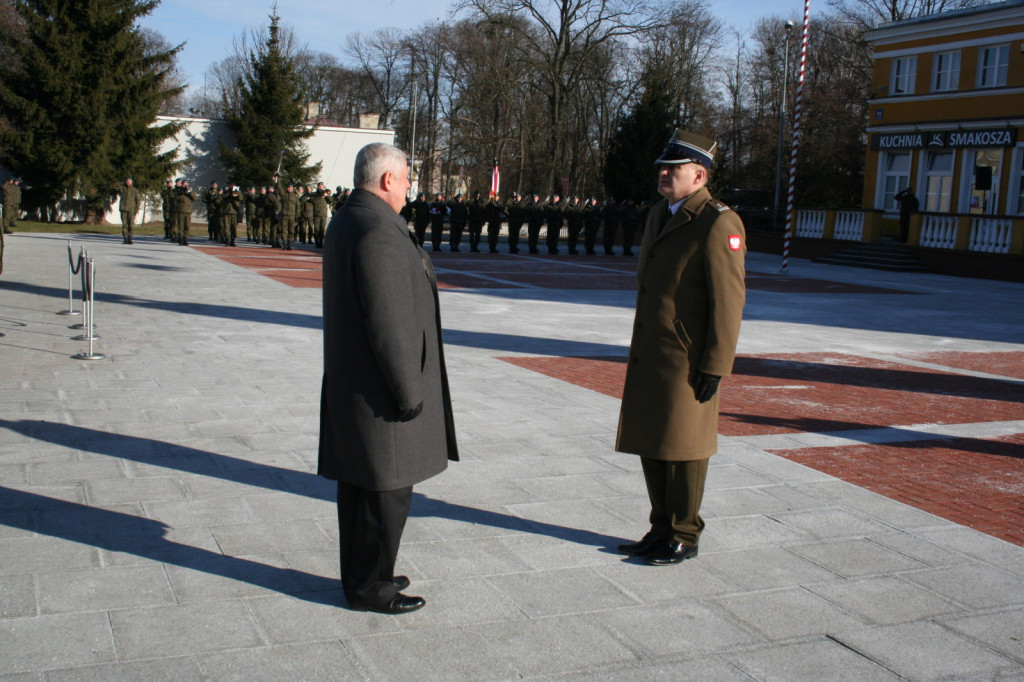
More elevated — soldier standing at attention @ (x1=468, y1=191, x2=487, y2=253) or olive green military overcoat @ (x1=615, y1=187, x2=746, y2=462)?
soldier standing at attention @ (x1=468, y1=191, x2=487, y2=253)

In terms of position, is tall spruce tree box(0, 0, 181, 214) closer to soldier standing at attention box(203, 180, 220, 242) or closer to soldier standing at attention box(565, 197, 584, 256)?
soldier standing at attention box(203, 180, 220, 242)

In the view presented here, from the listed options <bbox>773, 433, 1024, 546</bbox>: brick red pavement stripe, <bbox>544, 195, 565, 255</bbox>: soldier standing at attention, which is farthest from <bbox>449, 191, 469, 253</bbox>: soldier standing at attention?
<bbox>773, 433, 1024, 546</bbox>: brick red pavement stripe

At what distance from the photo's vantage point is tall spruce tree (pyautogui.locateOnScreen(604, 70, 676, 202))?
3741 centimetres

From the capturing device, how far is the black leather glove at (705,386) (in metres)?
4.16

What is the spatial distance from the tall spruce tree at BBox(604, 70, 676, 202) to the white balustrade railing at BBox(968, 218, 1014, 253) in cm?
1314

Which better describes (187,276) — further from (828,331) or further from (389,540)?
(389,540)

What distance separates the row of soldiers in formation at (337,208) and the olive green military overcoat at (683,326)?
75.1ft

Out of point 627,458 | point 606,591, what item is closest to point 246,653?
point 606,591

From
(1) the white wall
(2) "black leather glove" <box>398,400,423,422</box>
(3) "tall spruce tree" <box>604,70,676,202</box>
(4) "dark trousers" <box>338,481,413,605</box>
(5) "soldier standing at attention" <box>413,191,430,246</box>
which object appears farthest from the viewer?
(1) the white wall

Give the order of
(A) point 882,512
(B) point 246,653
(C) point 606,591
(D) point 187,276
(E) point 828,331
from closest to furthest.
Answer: (B) point 246,653 → (C) point 606,591 → (A) point 882,512 → (E) point 828,331 → (D) point 187,276

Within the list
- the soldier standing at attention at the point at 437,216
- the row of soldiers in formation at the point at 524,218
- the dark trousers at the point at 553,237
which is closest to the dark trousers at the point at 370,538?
the row of soldiers in formation at the point at 524,218

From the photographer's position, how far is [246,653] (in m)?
3.30

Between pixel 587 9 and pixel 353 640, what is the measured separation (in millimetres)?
46664

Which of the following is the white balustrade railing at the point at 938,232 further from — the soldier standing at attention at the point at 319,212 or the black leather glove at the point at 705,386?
the black leather glove at the point at 705,386
